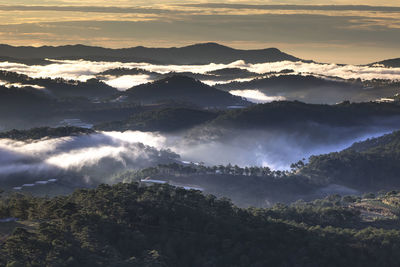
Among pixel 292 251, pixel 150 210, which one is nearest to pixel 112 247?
pixel 150 210

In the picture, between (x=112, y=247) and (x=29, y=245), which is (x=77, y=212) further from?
(x=29, y=245)

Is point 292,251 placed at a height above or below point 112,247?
below

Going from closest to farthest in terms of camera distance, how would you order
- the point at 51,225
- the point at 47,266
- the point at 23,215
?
the point at 47,266 < the point at 51,225 < the point at 23,215

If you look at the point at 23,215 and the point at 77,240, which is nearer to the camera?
the point at 77,240

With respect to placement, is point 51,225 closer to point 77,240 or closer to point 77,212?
point 77,240

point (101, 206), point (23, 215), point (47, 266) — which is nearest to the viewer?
point (47, 266)

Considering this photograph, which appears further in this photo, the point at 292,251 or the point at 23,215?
the point at 292,251

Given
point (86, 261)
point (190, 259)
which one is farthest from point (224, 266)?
point (86, 261)

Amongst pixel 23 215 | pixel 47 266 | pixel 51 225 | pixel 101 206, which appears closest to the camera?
pixel 47 266

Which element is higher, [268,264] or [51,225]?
[51,225]
